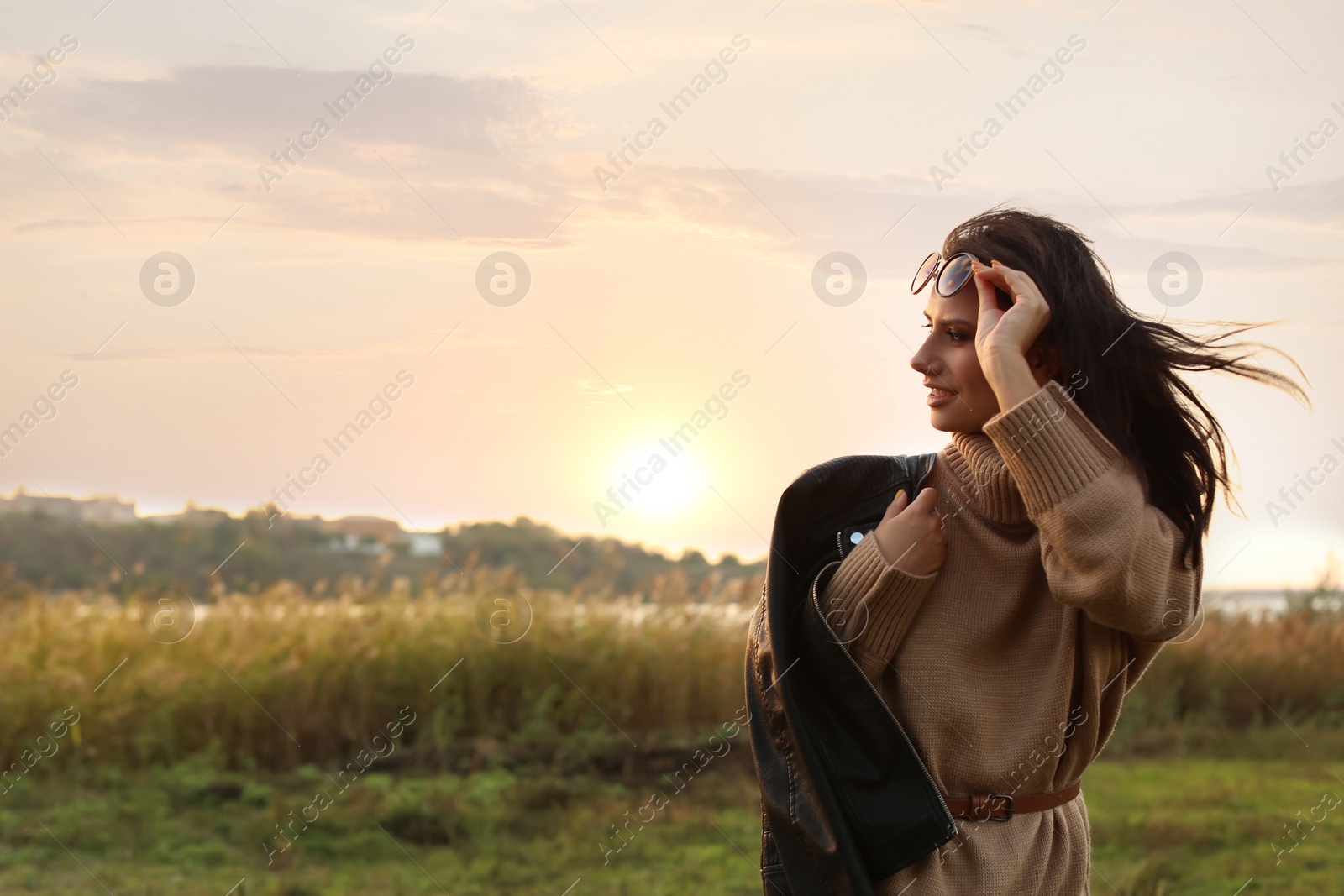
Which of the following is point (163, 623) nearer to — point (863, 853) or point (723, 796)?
point (723, 796)

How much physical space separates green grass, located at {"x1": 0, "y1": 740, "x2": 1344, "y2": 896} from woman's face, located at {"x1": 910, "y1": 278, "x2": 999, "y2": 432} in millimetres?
3418

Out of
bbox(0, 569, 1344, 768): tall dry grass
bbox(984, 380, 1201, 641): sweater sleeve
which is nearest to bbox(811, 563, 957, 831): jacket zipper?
bbox(984, 380, 1201, 641): sweater sleeve

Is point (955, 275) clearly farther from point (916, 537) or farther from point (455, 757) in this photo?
point (455, 757)

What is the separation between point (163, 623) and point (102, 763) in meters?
0.99

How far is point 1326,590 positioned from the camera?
866 centimetres

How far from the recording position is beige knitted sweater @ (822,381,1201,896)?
1.84m

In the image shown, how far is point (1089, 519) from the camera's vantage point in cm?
176

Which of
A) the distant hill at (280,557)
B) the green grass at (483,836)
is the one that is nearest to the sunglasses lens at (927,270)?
the green grass at (483,836)

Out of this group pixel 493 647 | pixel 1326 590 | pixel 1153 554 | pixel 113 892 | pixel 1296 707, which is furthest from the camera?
pixel 1326 590

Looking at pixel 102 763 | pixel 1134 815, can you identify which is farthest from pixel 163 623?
pixel 1134 815

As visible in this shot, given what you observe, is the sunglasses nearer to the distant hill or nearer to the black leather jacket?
the black leather jacket

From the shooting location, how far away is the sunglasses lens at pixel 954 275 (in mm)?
1999

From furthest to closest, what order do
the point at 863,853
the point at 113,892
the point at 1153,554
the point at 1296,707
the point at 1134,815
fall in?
1. the point at 1296,707
2. the point at 1134,815
3. the point at 113,892
4. the point at 863,853
5. the point at 1153,554

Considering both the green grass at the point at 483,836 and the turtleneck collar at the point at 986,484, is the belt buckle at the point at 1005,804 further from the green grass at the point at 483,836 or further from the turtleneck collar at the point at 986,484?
the green grass at the point at 483,836
